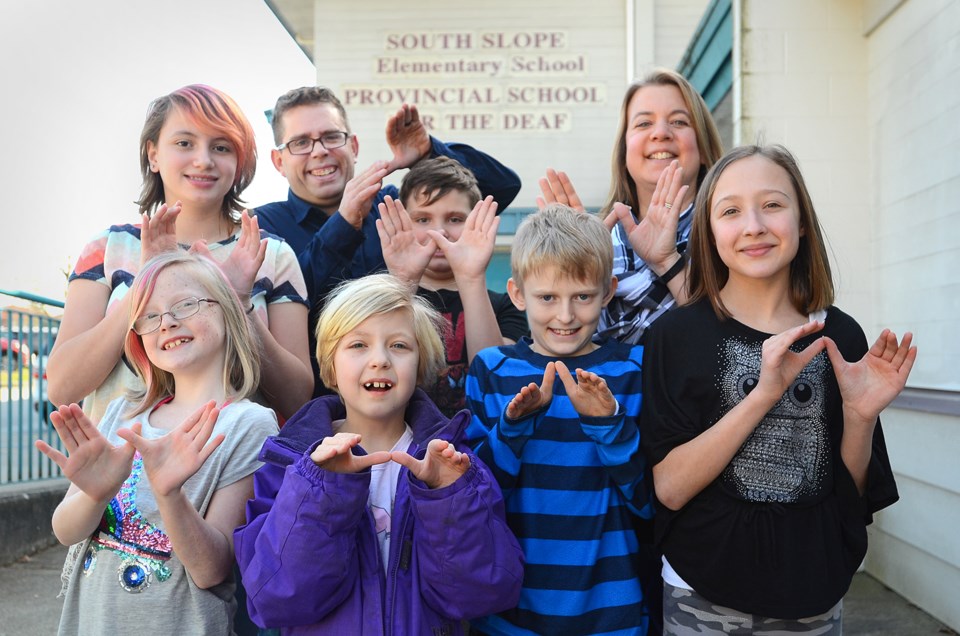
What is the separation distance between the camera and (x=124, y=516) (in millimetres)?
2172

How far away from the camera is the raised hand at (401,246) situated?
2801 mm

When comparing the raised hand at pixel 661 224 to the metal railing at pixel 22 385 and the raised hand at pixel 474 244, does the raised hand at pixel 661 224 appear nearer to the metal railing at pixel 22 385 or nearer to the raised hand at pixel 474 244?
the raised hand at pixel 474 244

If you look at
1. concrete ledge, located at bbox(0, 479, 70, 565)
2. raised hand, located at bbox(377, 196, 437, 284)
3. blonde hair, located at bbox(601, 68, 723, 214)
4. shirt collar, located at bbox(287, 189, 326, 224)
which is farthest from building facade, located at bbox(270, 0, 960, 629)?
concrete ledge, located at bbox(0, 479, 70, 565)

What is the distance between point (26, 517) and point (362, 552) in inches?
188

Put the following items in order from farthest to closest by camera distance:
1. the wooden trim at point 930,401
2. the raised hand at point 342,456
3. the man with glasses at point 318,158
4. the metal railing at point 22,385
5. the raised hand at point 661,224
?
1. the metal railing at point 22,385
2. the wooden trim at point 930,401
3. the man with glasses at point 318,158
4. the raised hand at point 661,224
5. the raised hand at point 342,456

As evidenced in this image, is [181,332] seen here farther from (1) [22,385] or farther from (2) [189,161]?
(1) [22,385]

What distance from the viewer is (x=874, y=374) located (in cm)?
208

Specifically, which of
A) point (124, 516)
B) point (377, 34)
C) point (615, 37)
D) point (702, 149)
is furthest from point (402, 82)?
point (124, 516)

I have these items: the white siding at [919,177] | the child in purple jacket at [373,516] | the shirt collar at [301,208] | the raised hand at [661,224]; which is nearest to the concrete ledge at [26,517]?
the shirt collar at [301,208]

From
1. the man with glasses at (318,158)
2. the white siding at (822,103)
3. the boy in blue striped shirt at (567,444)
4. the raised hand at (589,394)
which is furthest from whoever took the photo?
the white siding at (822,103)

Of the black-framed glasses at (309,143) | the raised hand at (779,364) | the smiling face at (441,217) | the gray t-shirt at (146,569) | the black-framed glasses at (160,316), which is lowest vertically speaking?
the gray t-shirt at (146,569)

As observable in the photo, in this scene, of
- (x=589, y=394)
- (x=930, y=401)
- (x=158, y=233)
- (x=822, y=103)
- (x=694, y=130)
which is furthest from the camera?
(x=822, y=103)

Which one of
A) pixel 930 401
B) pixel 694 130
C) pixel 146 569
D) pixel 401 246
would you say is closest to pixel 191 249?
pixel 401 246

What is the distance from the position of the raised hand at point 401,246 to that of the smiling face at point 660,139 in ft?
2.41
